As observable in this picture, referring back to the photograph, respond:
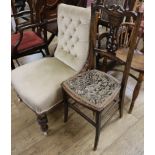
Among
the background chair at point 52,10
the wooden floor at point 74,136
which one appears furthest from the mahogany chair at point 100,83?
the background chair at point 52,10

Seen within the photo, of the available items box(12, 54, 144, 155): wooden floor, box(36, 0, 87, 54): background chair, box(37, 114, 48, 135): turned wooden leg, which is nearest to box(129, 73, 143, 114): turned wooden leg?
box(12, 54, 144, 155): wooden floor

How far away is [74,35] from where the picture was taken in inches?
61.9

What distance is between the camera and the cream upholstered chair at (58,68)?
143cm

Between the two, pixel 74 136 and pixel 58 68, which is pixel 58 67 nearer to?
pixel 58 68

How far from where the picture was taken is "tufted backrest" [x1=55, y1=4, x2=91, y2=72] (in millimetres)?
1471

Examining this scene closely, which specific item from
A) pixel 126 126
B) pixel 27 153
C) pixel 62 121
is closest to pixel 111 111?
pixel 126 126

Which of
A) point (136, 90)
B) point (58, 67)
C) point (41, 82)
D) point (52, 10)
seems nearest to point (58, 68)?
point (58, 67)

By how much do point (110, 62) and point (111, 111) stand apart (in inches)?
35.7

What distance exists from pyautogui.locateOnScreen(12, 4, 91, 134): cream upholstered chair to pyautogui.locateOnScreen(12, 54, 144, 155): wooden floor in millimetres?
141

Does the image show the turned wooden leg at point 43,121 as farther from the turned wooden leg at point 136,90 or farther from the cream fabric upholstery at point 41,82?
the turned wooden leg at point 136,90

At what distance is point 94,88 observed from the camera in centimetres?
141
